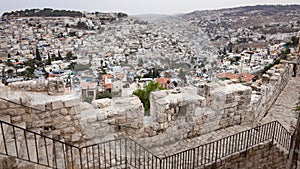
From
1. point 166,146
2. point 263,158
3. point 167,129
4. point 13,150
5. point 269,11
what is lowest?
point 263,158

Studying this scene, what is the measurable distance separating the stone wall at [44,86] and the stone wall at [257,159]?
11.2 feet

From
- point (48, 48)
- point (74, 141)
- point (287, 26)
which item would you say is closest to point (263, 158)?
point (74, 141)

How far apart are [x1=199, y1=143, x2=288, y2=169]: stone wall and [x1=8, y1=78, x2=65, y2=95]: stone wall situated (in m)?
3.41

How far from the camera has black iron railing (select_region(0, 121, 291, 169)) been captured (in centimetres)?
417

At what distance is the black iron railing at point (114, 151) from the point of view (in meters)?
4.17

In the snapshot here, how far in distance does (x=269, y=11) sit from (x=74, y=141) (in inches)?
1508

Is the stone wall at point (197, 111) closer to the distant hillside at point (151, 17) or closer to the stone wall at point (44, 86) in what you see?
the stone wall at point (44, 86)

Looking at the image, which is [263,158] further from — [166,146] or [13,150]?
[13,150]

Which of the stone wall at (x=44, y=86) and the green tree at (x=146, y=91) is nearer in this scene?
the stone wall at (x=44, y=86)

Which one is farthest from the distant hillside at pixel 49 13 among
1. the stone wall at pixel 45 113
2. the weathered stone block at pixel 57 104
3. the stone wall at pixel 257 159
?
the stone wall at pixel 257 159

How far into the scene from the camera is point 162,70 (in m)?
10.6

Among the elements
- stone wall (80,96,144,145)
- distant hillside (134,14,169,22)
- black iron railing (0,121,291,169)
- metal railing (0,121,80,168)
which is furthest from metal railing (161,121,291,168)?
distant hillside (134,14,169,22)

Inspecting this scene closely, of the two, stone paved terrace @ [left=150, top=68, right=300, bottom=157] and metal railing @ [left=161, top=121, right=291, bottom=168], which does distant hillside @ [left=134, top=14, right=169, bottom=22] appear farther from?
metal railing @ [left=161, top=121, right=291, bottom=168]

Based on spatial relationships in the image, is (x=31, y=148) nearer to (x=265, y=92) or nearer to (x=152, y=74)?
(x=265, y=92)
